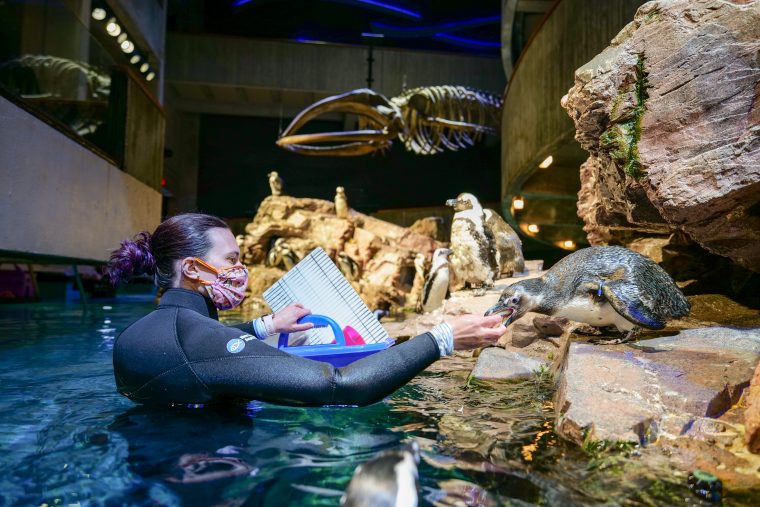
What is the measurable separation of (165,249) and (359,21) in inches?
670

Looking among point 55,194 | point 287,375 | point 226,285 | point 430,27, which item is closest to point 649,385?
point 287,375

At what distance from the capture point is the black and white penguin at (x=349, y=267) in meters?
11.5

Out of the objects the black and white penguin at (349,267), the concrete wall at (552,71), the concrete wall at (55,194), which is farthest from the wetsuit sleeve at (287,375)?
the black and white penguin at (349,267)

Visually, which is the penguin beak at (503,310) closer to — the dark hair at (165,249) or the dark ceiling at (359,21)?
the dark hair at (165,249)

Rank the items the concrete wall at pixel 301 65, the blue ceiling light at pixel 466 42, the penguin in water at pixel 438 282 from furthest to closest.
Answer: the blue ceiling light at pixel 466 42 → the concrete wall at pixel 301 65 → the penguin in water at pixel 438 282

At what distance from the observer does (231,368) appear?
185 cm

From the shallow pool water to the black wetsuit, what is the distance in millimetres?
146

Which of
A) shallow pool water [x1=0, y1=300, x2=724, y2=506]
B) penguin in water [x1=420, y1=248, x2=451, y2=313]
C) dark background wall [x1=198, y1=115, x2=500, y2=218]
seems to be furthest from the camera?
dark background wall [x1=198, y1=115, x2=500, y2=218]

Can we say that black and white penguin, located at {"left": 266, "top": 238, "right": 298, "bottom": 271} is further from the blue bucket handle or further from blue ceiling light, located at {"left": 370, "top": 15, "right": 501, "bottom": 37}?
the blue bucket handle

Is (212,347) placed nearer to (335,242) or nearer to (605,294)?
(605,294)

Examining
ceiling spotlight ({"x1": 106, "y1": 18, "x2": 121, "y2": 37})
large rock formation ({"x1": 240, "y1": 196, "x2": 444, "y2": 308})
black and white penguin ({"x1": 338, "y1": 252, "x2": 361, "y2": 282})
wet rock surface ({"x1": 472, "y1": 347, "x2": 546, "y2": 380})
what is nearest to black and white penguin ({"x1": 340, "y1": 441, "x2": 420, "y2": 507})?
wet rock surface ({"x1": 472, "y1": 347, "x2": 546, "y2": 380})

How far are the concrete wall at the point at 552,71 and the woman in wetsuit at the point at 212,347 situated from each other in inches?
183

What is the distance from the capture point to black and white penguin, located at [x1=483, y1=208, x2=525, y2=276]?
6.68 metres

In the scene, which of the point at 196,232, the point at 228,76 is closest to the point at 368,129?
the point at 228,76
